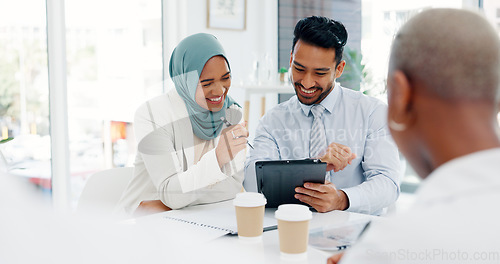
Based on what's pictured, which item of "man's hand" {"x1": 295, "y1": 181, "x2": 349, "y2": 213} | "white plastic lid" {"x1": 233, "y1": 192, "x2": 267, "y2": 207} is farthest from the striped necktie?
"white plastic lid" {"x1": 233, "y1": 192, "x2": 267, "y2": 207}

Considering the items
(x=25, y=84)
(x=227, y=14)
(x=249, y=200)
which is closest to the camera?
(x=249, y=200)

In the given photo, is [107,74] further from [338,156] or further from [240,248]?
[240,248]

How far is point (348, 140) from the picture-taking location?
6.37ft

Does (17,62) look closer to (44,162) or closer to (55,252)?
(44,162)

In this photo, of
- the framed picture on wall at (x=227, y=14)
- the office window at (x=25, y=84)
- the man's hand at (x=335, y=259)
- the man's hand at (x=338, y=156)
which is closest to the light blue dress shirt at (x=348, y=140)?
the man's hand at (x=338, y=156)

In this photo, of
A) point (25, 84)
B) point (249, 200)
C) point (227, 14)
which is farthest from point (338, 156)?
point (227, 14)

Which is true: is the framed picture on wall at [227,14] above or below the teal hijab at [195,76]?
above

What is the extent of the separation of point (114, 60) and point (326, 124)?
1.83m

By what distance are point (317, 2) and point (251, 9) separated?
581 millimetres

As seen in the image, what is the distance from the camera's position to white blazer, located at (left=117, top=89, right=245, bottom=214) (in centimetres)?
162

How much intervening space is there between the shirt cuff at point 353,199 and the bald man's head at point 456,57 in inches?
37.4

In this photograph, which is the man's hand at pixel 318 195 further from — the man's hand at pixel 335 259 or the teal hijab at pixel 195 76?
the teal hijab at pixel 195 76

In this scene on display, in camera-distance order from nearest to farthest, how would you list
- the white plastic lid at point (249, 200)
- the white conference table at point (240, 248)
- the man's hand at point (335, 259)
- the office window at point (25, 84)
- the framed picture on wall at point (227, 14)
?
1. the white conference table at point (240, 248)
2. the man's hand at point (335, 259)
3. the white plastic lid at point (249, 200)
4. the office window at point (25, 84)
5. the framed picture on wall at point (227, 14)

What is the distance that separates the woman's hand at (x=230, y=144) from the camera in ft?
5.56
